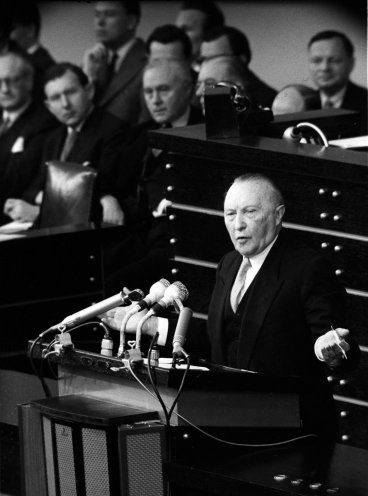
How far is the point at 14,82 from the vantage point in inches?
345

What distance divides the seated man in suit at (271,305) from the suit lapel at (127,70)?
4534 mm

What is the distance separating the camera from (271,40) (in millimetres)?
7766

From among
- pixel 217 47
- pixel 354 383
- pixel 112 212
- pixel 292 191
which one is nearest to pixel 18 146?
pixel 217 47

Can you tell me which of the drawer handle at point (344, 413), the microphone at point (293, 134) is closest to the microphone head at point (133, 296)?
the drawer handle at point (344, 413)

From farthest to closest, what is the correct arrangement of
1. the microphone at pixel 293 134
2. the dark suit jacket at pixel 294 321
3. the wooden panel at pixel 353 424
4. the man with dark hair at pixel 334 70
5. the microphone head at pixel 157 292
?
the man with dark hair at pixel 334 70, the microphone at pixel 293 134, the wooden panel at pixel 353 424, the dark suit jacket at pixel 294 321, the microphone head at pixel 157 292

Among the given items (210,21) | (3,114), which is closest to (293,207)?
(210,21)

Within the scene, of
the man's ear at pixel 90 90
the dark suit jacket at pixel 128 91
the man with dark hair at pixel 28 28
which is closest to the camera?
the man's ear at pixel 90 90

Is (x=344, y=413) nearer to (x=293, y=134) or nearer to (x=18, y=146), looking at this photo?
(x=293, y=134)

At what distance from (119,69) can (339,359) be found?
5.28 meters

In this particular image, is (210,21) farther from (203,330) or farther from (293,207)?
(203,330)

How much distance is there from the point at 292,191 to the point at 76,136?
3.02m

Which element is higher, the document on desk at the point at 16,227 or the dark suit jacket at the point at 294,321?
the document on desk at the point at 16,227

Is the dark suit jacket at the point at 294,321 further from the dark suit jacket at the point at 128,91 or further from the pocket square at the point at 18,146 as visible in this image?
the pocket square at the point at 18,146

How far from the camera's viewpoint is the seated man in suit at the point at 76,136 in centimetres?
734
